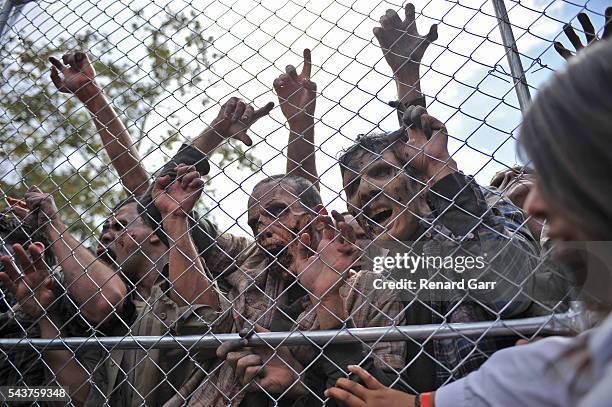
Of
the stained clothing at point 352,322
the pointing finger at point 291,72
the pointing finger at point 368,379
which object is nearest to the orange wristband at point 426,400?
the pointing finger at point 368,379

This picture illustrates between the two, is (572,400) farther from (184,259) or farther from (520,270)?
(184,259)

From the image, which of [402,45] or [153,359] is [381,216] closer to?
[402,45]

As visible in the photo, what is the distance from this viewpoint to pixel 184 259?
2361 mm

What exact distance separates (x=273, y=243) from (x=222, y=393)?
695 millimetres

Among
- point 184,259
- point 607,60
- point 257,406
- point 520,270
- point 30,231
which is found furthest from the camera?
point 30,231

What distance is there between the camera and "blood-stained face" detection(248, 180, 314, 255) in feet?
8.12

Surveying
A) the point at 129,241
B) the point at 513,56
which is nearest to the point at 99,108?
the point at 129,241

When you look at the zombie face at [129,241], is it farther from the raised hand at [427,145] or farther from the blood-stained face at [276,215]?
the raised hand at [427,145]

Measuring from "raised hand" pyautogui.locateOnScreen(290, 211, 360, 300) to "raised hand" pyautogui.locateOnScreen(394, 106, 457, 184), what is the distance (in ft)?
1.10

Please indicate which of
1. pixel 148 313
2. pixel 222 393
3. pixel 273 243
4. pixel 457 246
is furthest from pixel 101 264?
pixel 457 246

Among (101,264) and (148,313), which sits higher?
(101,264)

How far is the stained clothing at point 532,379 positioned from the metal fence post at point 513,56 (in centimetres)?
115

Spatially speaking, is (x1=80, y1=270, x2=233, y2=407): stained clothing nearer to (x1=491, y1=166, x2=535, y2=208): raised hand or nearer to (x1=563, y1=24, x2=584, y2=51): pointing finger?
(x1=491, y1=166, x2=535, y2=208): raised hand

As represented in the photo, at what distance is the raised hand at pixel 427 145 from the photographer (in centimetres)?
198
